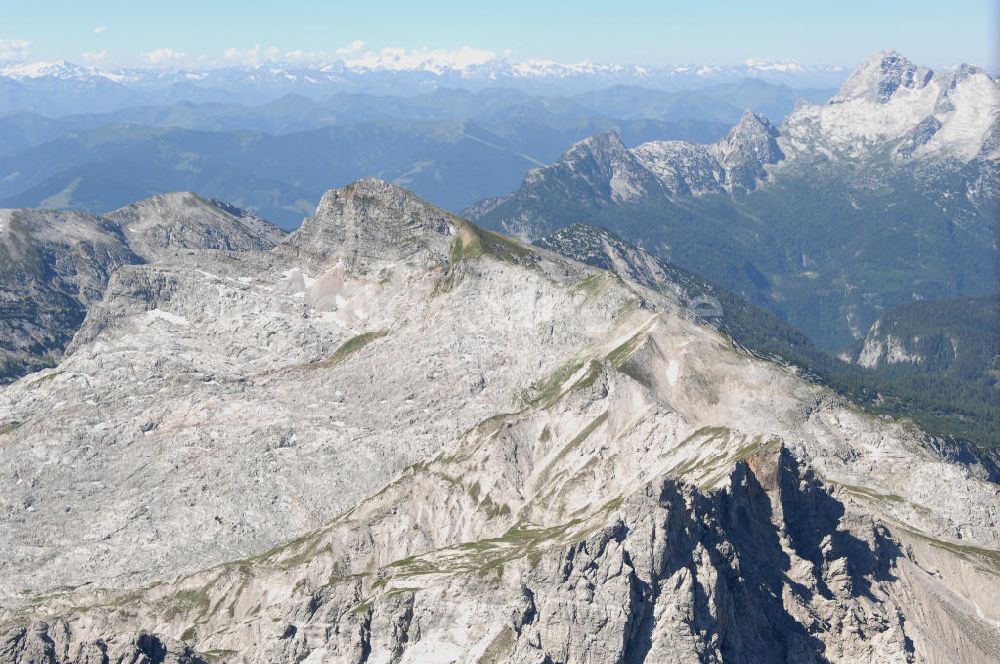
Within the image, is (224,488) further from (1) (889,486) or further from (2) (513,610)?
(1) (889,486)

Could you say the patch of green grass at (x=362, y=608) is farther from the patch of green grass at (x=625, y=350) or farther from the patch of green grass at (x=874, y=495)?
the patch of green grass at (x=874, y=495)

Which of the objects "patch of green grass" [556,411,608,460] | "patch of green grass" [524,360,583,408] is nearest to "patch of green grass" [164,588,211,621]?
"patch of green grass" [556,411,608,460]

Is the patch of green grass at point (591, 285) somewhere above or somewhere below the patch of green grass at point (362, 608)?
below

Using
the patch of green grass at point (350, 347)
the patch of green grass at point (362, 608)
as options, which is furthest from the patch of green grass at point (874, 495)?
the patch of green grass at point (350, 347)

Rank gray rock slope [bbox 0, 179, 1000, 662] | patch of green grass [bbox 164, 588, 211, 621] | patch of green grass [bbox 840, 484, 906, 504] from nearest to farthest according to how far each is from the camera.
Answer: gray rock slope [bbox 0, 179, 1000, 662], patch of green grass [bbox 164, 588, 211, 621], patch of green grass [bbox 840, 484, 906, 504]

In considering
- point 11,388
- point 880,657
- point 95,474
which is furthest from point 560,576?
point 11,388

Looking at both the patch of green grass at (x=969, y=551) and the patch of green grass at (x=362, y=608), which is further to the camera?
the patch of green grass at (x=969, y=551)

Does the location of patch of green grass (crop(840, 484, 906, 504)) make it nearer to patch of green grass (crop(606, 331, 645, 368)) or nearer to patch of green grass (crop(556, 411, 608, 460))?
patch of green grass (crop(556, 411, 608, 460))

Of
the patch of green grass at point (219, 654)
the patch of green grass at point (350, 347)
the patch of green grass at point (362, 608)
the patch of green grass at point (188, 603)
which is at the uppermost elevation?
the patch of green grass at point (362, 608)

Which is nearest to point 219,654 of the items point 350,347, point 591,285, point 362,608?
point 362,608
